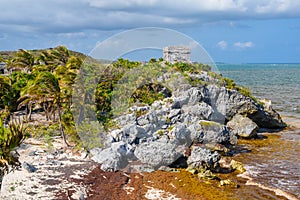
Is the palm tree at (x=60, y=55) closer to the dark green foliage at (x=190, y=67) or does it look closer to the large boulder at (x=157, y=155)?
the dark green foliage at (x=190, y=67)

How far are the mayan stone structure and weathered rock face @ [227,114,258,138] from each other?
777cm

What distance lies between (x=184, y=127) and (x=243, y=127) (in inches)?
312

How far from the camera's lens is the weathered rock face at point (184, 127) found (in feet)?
65.9

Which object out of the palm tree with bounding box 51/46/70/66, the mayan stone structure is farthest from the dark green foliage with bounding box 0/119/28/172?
the palm tree with bounding box 51/46/70/66

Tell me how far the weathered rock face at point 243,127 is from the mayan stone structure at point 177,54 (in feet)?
25.5

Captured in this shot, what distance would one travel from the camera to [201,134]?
2467 cm

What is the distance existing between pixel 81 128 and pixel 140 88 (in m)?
10.5

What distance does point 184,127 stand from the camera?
79.6ft

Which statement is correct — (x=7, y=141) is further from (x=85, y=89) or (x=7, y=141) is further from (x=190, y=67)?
(x=190, y=67)

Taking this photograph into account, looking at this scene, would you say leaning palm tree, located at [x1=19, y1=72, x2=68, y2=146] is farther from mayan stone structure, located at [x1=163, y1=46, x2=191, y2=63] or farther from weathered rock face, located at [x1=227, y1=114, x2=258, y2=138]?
weathered rock face, located at [x1=227, y1=114, x2=258, y2=138]

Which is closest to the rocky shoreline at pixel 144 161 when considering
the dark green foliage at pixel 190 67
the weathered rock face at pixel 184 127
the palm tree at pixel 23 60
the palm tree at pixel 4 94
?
the weathered rock face at pixel 184 127

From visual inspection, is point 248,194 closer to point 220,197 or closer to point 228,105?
point 220,197

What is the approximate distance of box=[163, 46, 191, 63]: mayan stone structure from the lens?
109 feet

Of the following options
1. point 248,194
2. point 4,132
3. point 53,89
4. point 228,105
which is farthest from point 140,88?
point 4,132
